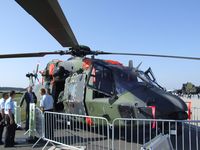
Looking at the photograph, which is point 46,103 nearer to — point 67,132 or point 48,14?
point 67,132

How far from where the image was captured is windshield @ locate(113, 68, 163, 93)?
10133mm

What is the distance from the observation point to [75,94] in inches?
468

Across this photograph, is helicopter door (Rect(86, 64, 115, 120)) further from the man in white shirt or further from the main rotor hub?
the man in white shirt

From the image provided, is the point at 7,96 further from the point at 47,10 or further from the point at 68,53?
the point at 47,10

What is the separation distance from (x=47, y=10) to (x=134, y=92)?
5572 mm

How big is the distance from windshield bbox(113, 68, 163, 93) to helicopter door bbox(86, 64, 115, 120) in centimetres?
23

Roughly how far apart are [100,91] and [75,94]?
153 centimetres

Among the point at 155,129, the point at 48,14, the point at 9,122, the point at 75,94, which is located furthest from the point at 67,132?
the point at 48,14

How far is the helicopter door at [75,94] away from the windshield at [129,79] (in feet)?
5.19

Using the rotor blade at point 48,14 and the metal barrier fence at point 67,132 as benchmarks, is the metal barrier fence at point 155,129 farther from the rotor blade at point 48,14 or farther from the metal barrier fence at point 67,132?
the rotor blade at point 48,14

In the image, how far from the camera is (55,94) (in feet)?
46.4

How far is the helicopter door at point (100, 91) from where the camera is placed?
10.2 meters

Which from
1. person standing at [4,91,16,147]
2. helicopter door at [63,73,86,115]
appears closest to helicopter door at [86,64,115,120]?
helicopter door at [63,73,86,115]

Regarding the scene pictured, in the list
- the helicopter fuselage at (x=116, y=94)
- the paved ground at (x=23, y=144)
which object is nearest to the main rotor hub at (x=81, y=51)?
the helicopter fuselage at (x=116, y=94)
